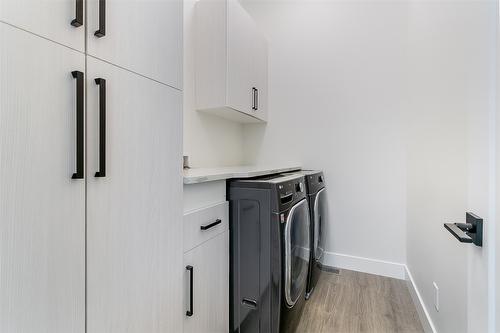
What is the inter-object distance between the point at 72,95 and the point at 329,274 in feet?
7.93

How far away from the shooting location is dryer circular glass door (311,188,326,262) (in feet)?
6.58

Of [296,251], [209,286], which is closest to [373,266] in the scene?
[296,251]

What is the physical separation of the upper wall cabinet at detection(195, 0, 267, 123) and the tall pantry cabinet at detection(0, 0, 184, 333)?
36.2 inches

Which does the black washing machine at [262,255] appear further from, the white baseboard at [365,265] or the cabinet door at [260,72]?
the cabinet door at [260,72]

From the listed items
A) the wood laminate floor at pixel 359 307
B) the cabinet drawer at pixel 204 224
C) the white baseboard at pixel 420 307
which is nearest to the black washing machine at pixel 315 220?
the wood laminate floor at pixel 359 307

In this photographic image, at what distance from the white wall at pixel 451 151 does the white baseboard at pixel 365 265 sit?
0.25 meters

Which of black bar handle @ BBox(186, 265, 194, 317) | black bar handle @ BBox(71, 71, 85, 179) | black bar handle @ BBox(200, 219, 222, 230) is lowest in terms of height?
black bar handle @ BBox(186, 265, 194, 317)

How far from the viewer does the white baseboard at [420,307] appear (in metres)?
1.49

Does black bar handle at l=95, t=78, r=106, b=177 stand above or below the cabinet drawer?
above

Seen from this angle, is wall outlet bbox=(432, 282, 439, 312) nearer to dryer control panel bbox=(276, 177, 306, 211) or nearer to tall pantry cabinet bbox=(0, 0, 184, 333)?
dryer control panel bbox=(276, 177, 306, 211)

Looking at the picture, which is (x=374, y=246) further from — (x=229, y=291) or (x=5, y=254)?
(x=5, y=254)

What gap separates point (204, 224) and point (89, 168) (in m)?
0.62

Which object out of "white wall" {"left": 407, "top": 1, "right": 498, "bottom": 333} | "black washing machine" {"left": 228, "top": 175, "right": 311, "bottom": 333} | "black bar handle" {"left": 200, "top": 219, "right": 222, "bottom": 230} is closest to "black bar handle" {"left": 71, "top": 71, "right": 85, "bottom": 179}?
"black bar handle" {"left": 200, "top": 219, "right": 222, "bottom": 230}

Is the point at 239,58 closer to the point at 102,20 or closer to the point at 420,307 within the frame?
the point at 102,20
